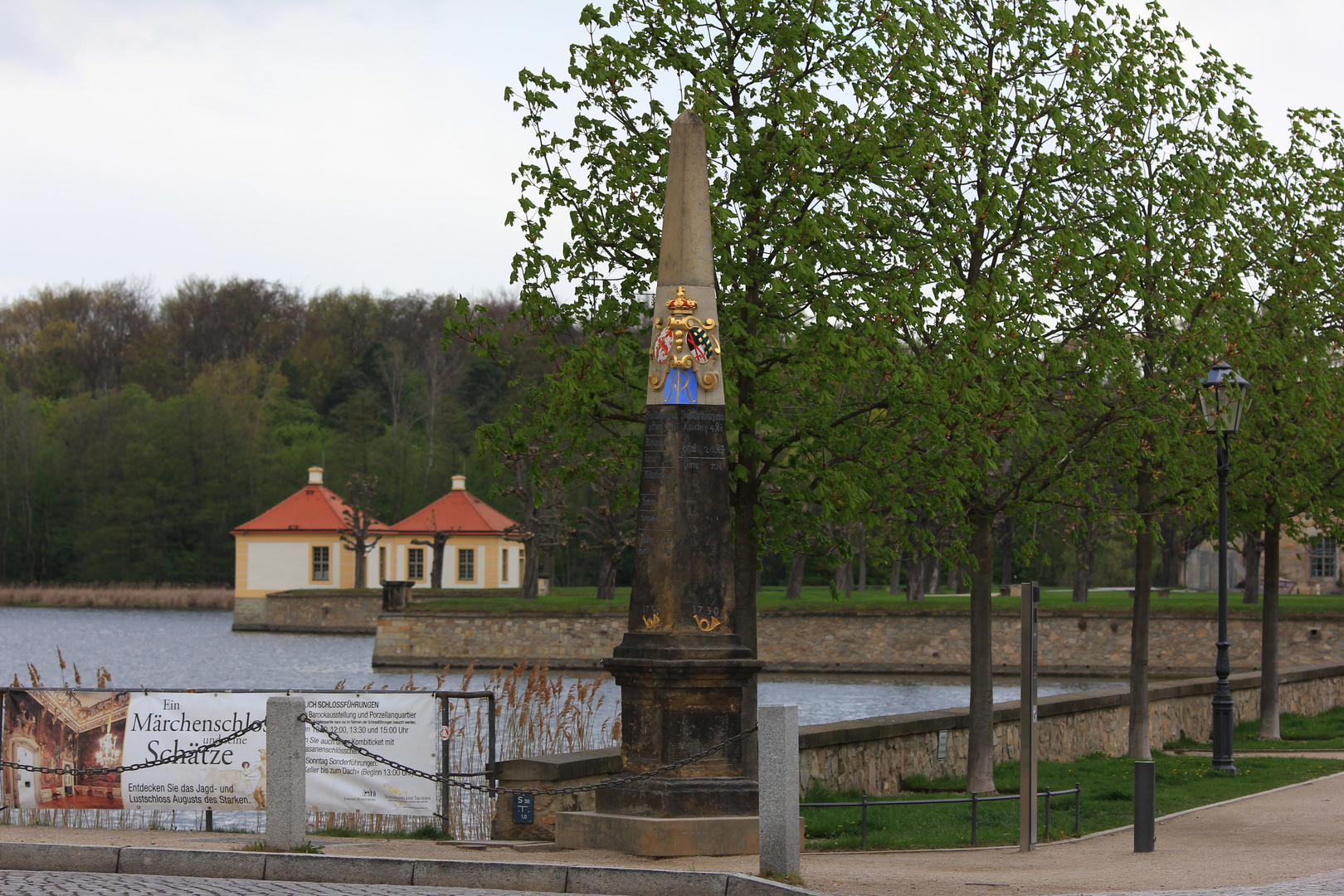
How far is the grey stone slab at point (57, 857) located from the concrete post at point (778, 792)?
4639mm

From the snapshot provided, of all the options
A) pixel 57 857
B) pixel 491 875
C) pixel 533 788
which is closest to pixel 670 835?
pixel 491 875

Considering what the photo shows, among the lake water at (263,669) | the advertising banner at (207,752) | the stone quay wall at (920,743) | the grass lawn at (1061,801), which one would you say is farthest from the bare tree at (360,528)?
the advertising banner at (207,752)

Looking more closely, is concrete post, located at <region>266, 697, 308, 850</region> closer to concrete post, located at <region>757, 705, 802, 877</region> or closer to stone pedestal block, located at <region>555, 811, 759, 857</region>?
stone pedestal block, located at <region>555, 811, 759, 857</region>

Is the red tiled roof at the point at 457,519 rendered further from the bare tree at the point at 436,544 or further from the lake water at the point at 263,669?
the lake water at the point at 263,669

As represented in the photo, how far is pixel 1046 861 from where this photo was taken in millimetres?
11391

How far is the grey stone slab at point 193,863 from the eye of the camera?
1035 centimetres

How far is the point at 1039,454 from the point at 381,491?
245 ft

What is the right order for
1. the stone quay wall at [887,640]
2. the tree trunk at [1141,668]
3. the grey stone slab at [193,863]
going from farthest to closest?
the stone quay wall at [887,640] → the tree trunk at [1141,668] → the grey stone slab at [193,863]

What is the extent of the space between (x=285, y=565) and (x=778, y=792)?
235ft

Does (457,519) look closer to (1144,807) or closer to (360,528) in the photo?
(360,528)

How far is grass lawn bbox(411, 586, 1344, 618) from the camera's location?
47.3 meters

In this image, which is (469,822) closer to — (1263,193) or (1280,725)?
(1263,193)

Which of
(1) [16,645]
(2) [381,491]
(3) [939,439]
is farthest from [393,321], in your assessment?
(3) [939,439]

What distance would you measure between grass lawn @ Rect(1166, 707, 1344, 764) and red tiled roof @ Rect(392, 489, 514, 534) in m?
51.8
